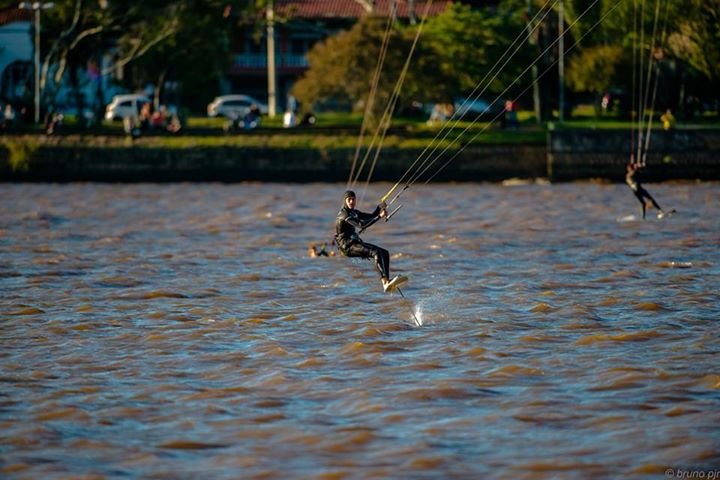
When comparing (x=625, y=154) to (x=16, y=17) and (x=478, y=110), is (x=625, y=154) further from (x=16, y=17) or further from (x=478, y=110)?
(x=16, y=17)

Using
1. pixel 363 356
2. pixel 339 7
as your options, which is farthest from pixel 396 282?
pixel 339 7

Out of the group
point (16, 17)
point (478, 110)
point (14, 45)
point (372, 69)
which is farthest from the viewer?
point (14, 45)

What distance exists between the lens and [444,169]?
48.3m

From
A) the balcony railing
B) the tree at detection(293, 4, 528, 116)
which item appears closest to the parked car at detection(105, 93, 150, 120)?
the tree at detection(293, 4, 528, 116)

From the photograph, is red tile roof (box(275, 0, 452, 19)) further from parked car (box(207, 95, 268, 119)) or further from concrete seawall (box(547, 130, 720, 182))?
concrete seawall (box(547, 130, 720, 182))

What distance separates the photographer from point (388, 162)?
4844 centimetres

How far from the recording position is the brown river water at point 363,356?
42.0 ft

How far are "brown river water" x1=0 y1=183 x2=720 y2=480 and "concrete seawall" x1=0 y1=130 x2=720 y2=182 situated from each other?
45.9 ft

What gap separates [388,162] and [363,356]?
31539 mm

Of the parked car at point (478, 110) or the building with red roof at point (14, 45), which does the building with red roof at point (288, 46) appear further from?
the parked car at point (478, 110)

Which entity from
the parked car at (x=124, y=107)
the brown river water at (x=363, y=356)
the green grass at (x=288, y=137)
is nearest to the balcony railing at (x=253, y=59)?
the parked car at (x=124, y=107)

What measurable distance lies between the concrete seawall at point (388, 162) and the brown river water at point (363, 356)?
14.0m

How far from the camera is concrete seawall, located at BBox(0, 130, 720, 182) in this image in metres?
46.7

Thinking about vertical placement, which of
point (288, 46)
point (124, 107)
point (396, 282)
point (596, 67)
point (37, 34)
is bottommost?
point (396, 282)
